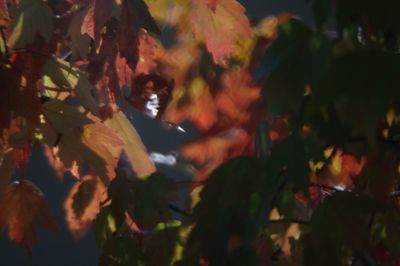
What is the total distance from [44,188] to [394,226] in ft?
8.80

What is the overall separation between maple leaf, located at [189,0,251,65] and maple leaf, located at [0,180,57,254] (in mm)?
414

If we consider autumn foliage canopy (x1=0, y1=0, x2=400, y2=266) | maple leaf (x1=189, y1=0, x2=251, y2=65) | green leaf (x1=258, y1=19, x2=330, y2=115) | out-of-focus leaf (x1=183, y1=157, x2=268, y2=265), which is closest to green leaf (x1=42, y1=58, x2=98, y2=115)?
autumn foliage canopy (x1=0, y1=0, x2=400, y2=266)

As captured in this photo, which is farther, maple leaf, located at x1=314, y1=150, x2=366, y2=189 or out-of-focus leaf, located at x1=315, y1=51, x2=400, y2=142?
maple leaf, located at x1=314, y1=150, x2=366, y2=189

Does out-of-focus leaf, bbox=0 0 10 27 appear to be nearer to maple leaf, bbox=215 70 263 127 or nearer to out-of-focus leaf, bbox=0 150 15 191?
out-of-focus leaf, bbox=0 150 15 191

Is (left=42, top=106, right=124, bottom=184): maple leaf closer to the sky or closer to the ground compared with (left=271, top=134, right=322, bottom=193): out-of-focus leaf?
closer to the ground

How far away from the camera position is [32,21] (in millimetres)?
1062

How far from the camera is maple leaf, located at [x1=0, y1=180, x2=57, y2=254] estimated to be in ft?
3.78

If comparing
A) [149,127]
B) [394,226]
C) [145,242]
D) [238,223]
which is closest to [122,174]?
[145,242]

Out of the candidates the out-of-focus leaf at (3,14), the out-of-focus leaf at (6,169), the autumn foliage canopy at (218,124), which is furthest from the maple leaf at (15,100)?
the out-of-focus leaf at (6,169)

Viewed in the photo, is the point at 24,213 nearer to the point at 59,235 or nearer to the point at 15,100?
the point at 15,100

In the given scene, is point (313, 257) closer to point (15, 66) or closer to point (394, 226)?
Answer: point (394, 226)

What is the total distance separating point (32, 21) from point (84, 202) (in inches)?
16.2

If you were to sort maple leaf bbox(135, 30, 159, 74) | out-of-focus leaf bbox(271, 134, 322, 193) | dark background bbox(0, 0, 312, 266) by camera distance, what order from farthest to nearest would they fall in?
dark background bbox(0, 0, 312, 266) < maple leaf bbox(135, 30, 159, 74) < out-of-focus leaf bbox(271, 134, 322, 193)

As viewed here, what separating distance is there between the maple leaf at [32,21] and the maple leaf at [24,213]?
0.28 m
